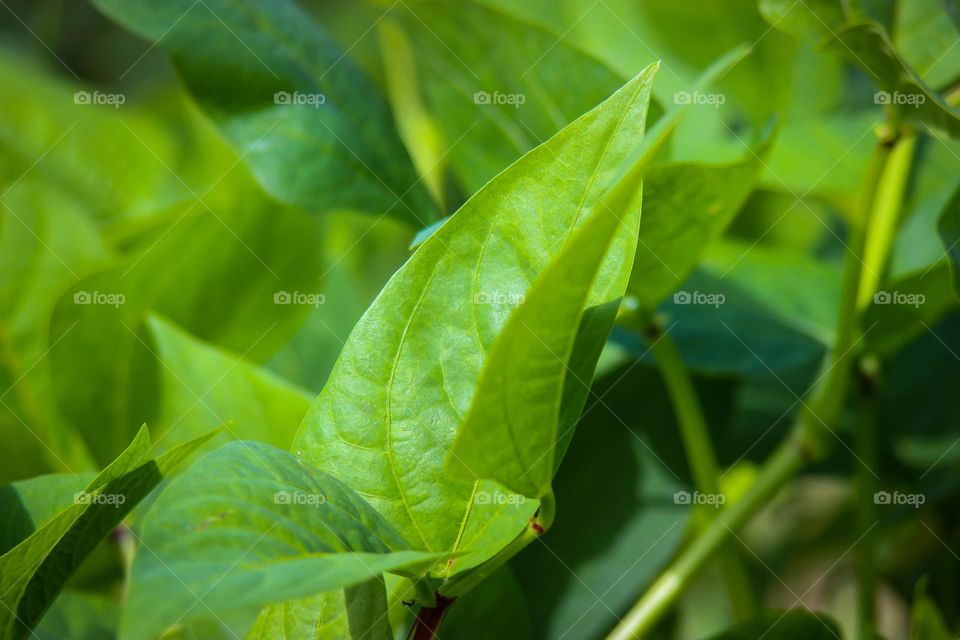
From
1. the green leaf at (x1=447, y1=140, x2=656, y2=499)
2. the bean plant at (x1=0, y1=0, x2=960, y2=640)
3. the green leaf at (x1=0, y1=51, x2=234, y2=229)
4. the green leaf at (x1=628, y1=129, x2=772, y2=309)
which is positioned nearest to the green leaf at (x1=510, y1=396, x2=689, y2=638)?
the bean plant at (x1=0, y1=0, x2=960, y2=640)

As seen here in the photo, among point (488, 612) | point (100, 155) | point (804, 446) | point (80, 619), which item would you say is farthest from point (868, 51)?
point (100, 155)

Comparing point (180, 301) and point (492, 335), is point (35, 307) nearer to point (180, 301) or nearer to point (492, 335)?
point (180, 301)

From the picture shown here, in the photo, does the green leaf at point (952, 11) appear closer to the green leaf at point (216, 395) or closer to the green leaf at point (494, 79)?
the green leaf at point (494, 79)

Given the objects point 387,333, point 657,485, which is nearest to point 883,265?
point 657,485

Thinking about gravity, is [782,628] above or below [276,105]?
below

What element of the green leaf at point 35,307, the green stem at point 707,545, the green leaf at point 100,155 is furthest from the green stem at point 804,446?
the green leaf at point 100,155

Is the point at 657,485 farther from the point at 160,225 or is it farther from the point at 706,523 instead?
the point at 160,225
